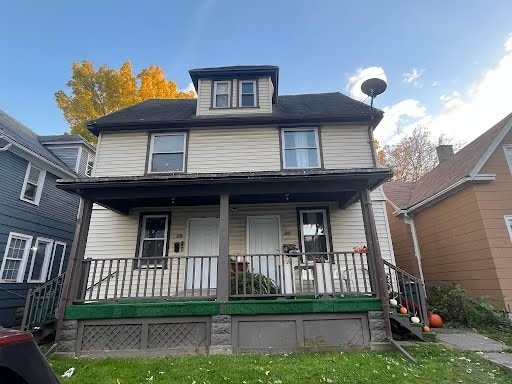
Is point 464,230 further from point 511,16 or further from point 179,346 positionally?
point 179,346

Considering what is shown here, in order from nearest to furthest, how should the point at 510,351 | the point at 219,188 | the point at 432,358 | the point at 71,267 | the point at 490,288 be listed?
the point at 432,358 → the point at 510,351 → the point at 71,267 → the point at 219,188 → the point at 490,288

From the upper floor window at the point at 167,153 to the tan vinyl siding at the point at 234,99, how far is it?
1.25m

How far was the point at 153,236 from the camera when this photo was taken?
847 cm

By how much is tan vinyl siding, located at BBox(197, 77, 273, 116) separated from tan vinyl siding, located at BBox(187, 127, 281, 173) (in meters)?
0.79

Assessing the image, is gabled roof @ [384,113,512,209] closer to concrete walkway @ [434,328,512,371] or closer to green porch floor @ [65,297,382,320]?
concrete walkway @ [434,328,512,371]

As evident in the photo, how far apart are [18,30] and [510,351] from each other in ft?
67.1

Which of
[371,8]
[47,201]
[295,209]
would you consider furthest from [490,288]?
[47,201]

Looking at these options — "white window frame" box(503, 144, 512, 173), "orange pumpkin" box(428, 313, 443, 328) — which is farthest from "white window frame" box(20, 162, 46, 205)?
"white window frame" box(503, 144, 512, 173)

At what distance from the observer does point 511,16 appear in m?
8.67

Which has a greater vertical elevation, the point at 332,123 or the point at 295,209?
the point at 332,123

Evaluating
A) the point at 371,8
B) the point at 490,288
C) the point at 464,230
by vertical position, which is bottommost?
the point at 490,288

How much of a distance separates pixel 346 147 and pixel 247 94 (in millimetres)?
3854

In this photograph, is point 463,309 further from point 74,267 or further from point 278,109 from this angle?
point 74,267

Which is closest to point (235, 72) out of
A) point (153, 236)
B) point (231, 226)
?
point (231, 226)
